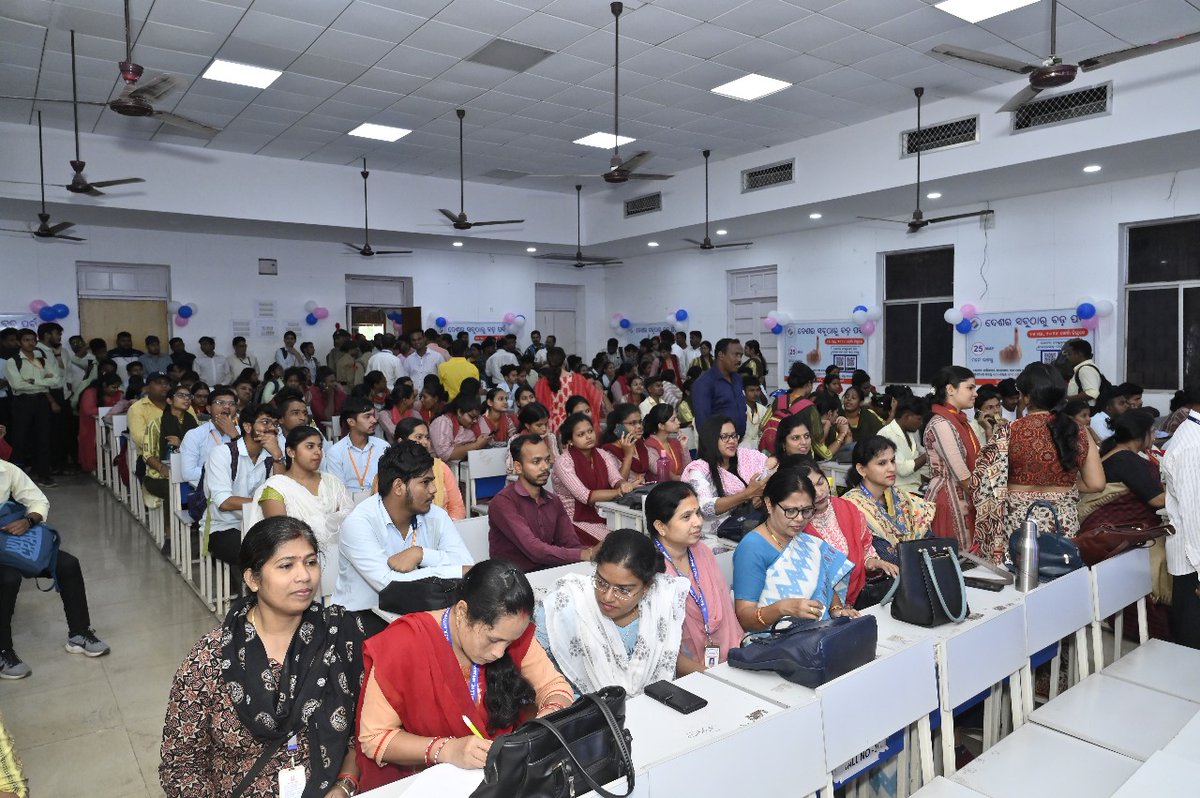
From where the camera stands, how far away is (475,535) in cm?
355

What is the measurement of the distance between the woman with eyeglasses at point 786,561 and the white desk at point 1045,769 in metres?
0.60

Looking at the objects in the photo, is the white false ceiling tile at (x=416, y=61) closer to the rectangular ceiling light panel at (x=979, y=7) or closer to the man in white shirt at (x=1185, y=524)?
the rectangular ceiling light panel at (x=979, y=7)

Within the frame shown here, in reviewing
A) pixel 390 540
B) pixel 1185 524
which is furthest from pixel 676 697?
pixel 1185 524

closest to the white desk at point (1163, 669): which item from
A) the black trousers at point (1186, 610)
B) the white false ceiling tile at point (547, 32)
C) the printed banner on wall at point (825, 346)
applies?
the black trousers at point (1186, 610)

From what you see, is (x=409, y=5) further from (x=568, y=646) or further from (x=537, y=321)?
(x=537, y=321)

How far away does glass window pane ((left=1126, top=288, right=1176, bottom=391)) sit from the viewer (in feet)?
26.0

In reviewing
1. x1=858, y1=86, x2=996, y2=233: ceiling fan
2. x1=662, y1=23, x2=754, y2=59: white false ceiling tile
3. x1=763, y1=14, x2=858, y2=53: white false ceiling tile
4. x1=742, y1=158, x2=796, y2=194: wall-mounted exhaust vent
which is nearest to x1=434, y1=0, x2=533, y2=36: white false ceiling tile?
x1=662, y1=23, x2=754, y2=59: white false ceiling tile

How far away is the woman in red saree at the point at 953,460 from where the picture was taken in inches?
169

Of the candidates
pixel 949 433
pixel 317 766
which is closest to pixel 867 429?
pixel 949 433

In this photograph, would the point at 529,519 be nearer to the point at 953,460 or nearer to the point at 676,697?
the point at 676,697

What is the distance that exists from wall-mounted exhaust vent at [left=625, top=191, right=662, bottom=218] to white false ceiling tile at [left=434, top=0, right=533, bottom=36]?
5329 mm

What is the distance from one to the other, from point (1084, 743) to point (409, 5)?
5.63 meters

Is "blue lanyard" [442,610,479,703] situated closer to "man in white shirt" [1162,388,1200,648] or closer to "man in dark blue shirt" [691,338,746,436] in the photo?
"man in white shirt" [1162,388,1200,648]

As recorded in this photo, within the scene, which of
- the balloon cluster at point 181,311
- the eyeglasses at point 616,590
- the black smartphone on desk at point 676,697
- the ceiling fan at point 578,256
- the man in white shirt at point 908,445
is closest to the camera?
the black smartphone on desk at point 676,697
